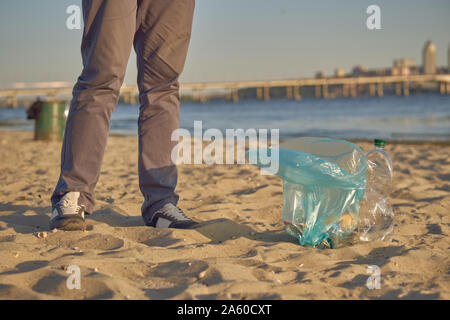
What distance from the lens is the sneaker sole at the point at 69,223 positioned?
181 cm

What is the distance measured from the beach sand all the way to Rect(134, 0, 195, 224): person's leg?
0.73 feet

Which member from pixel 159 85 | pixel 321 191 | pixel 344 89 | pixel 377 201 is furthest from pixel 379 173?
pixel 344 89

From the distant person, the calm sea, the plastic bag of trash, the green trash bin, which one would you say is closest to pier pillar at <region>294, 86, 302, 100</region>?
the calm sea

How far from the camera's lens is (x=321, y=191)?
5.79ft

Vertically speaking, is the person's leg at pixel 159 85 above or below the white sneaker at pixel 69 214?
above

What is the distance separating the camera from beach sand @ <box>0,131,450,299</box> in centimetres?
129

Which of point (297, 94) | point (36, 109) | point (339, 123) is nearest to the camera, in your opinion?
point (36, 109)

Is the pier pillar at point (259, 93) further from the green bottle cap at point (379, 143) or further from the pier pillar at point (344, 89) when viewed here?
the green bottle cap at point (379, 143)

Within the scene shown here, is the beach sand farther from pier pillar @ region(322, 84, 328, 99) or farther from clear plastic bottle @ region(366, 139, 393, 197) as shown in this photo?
pier pillar @ region(322, 84, 328, 99)

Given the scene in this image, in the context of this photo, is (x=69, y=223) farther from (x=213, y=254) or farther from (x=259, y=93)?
(x=259, y=93)

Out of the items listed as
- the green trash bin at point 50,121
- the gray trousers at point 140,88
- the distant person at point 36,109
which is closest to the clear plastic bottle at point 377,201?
the gray trousers at point 140,88

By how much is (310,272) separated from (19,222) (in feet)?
4.33

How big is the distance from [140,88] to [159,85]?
88 millimetres

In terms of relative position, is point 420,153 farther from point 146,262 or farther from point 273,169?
point 146,262
